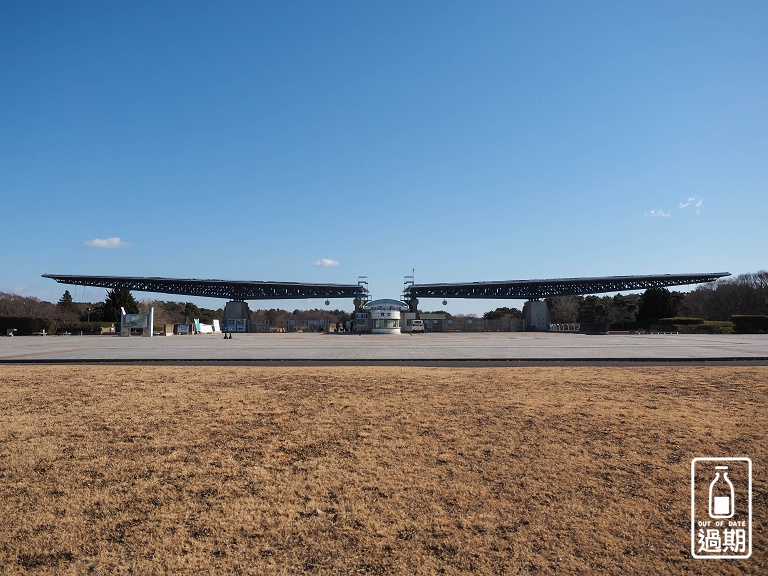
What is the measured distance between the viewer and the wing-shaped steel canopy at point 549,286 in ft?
238

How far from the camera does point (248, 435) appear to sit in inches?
334

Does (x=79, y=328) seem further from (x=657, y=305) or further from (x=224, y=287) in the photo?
(x=657, y=305)

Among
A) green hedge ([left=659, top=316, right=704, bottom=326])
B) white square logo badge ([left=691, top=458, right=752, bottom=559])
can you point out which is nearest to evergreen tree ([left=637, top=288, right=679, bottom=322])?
green hedge ([left=659, top=316, right=704, bottom=326])

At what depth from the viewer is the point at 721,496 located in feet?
20.2

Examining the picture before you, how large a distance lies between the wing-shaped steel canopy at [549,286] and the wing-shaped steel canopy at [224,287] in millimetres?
12661

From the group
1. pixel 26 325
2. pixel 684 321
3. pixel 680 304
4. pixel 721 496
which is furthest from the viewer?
pixel 680 304

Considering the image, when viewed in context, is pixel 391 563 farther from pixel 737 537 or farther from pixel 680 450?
pixel 680 450

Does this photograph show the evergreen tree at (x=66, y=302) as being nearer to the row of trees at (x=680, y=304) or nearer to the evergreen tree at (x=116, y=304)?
the evergreen tree at (x=116, y=304)

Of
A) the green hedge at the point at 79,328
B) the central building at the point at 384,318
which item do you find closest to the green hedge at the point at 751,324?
the central building at the point at 384,318

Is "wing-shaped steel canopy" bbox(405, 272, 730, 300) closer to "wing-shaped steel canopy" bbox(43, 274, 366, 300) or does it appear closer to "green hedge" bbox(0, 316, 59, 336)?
"wing-shaped steel canopy" bbox(43, 274, 366, 300)

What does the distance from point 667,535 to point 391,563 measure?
9.97ft

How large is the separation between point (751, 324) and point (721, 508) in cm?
6288

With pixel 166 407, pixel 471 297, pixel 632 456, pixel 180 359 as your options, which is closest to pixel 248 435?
pixel 166 407

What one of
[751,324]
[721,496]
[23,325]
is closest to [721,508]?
[721,496]
